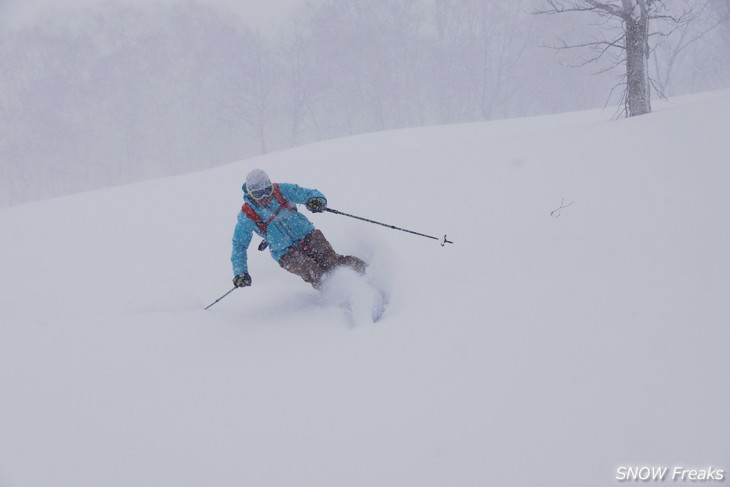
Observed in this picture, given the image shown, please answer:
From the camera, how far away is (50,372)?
351 centimetres

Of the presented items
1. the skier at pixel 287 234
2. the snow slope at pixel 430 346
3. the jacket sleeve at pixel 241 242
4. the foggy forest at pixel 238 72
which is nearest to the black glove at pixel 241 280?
the skier at pixel 287 234

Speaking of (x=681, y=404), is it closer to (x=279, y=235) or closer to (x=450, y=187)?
(x=279, y=235)

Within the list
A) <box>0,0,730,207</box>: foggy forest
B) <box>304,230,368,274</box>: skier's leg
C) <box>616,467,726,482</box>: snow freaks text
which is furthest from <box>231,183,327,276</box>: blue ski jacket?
<box>0,0,730,207</box>: foggy forest

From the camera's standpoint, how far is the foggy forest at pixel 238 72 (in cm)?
3120

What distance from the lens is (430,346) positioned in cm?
310

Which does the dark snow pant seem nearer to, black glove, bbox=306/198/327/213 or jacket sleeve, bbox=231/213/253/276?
black glove, bbox=306/198/327/213

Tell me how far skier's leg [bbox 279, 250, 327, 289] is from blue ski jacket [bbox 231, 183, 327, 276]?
9 cm

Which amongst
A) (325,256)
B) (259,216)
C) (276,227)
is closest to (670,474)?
(325,256)

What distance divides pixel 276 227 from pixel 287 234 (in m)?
0.14

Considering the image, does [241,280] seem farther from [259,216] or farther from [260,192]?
[260,192]

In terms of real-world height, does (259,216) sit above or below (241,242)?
above

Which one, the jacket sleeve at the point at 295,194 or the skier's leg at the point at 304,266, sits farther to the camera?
the jacket sleeve at the point at 295,194

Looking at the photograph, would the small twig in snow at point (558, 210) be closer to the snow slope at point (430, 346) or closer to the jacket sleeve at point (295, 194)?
the snow slope at point (430, 346)

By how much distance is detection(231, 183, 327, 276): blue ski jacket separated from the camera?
449 centimetres
